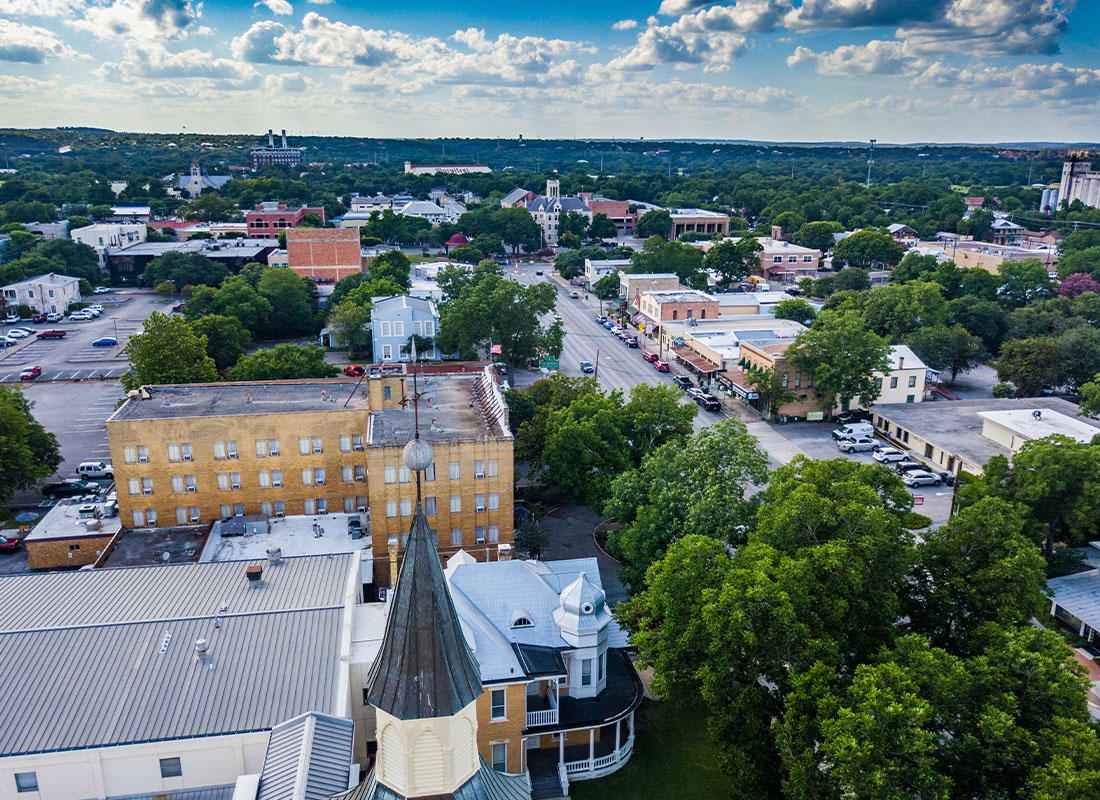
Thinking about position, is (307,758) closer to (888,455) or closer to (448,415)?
(448,415)

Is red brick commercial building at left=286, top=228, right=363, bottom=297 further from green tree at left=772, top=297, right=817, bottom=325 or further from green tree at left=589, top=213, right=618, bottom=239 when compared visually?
green tree at left=589, top=213, right=618, bottom=239

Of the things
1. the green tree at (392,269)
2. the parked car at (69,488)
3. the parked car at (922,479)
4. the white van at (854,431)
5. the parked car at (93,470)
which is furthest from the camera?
the green tree at (392,269)

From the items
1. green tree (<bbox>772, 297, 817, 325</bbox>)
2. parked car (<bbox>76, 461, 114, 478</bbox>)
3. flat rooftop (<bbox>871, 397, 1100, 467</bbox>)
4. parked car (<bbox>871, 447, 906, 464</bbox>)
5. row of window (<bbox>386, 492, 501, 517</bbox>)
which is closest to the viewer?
row of window (<bbox>386, 492, 501, 517</bbox>)

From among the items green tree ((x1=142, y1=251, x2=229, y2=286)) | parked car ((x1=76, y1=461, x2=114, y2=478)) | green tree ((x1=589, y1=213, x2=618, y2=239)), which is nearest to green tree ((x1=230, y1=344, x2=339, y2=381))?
parked car ((x1=76, y1=461, x2=114, y2=478))

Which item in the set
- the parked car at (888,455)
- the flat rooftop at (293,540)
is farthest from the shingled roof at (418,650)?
the parked car at (888,455)

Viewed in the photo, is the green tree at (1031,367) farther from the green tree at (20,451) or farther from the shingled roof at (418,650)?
the green tree at (20,451)

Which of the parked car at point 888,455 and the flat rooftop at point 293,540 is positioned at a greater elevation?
the flat rooftop at point 293,540
